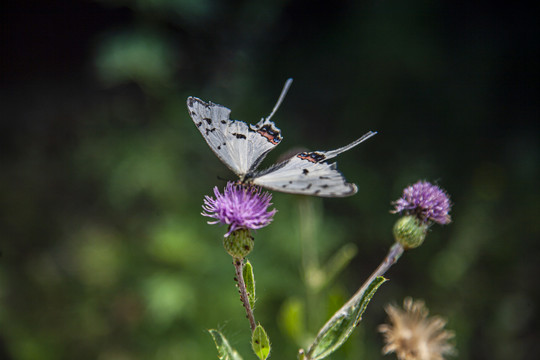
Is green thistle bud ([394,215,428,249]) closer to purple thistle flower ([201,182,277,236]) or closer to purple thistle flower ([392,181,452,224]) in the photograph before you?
purple thistle flower ([392,181,452,224])

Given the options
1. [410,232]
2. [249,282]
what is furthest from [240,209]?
[410,232]

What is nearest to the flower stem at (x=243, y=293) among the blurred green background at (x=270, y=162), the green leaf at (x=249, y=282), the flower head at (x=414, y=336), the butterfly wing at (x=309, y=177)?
the green leaf at (x=249, y=282)

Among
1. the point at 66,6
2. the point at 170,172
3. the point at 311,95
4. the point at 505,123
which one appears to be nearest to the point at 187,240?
the point at 170,172

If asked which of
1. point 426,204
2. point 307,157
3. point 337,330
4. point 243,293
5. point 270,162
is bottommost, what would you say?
point 337,330

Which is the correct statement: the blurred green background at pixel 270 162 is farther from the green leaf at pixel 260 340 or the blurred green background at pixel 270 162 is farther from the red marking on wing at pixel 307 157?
the green leaf at pixel 260 340

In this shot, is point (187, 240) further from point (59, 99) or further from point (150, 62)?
point (59, 99)

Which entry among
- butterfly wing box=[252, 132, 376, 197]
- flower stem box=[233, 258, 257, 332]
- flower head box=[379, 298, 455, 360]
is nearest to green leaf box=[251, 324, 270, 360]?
flower stem box=[233, 258, 257, 332]

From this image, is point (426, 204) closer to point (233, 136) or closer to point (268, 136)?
point (268, 136)
